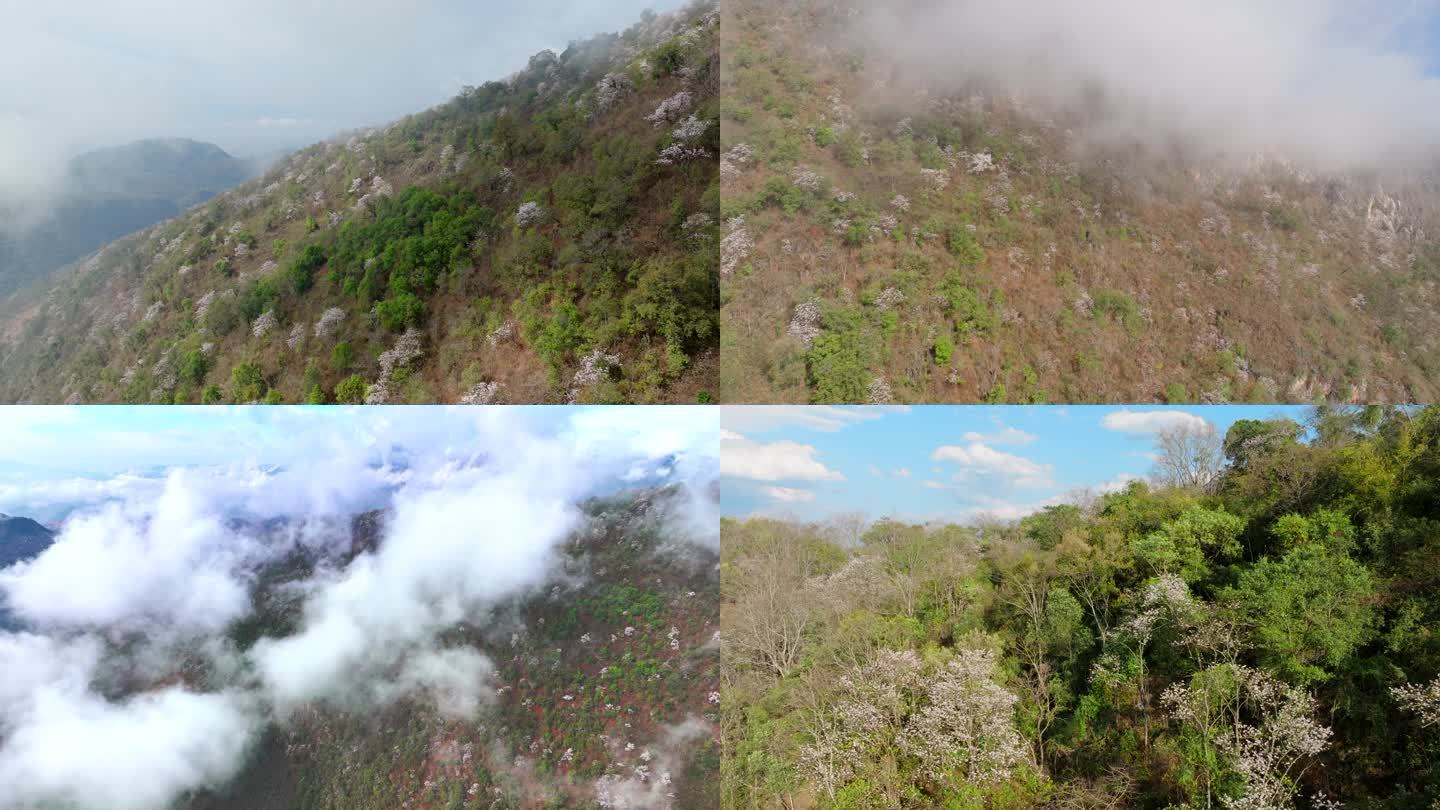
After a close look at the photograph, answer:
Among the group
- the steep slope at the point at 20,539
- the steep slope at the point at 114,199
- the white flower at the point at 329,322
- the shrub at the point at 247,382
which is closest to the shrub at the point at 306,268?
the white flower at the point at 329,322

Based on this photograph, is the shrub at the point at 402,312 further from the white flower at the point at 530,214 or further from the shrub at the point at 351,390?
the white flower at the point at 530,214

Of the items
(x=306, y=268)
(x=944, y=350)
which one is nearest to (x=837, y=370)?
(x=944, y=350)

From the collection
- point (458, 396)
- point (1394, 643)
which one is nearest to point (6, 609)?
point (458, 396)

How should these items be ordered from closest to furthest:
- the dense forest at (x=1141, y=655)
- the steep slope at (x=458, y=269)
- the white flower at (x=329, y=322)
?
the dense forest at (x=1141, y=655) < the steep slope at (x=458, y=269) < the white flower at (x=329, y=322)

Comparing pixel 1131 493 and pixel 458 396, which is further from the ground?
pixel 458 396

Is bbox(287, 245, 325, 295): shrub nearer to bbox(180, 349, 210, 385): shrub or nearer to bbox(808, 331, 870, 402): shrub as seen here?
bbox(180, 349, 210, 385): shrub

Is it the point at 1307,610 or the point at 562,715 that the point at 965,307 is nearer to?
the point at 1307,610

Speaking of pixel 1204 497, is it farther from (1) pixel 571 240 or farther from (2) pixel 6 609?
(2) pixel 6 609
